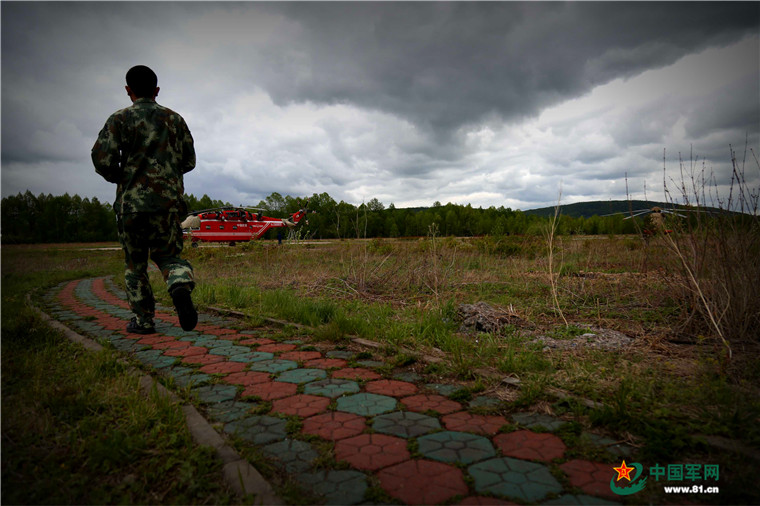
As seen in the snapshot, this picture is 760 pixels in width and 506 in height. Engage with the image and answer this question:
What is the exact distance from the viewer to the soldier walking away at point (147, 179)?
3.38 metres

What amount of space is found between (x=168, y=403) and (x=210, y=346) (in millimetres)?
1538

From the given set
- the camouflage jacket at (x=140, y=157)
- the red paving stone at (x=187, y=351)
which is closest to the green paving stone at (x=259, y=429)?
the red paving stone at (x=187, y=351)

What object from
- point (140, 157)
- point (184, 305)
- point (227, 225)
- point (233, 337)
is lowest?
point (233, 337)

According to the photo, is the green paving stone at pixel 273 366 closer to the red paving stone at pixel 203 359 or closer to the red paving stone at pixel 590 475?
the red paving stone at pixel 203 359

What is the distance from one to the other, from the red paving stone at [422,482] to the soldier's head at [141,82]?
3.65m

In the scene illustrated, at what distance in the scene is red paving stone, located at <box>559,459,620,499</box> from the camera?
1440 millimetres

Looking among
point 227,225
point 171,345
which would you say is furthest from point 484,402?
point 227,225

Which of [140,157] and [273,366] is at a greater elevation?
[140,157]

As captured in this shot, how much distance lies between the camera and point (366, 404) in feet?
7.39

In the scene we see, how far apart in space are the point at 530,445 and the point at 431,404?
23.4 inches

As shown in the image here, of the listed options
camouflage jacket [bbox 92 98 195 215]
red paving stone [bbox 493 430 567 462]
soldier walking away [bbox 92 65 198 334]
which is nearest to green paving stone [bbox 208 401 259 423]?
red paving stone [bbox 493 430 567 462]

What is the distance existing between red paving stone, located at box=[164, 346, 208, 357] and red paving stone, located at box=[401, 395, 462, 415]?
5.93 feet

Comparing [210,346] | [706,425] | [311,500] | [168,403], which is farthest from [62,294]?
[706,425]

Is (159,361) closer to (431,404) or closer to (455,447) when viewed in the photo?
(431,404)
